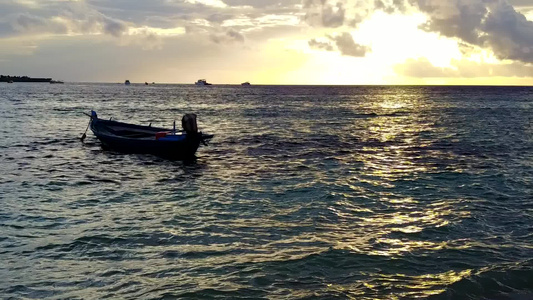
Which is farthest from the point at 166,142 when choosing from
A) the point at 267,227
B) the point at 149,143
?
the point at 267,227

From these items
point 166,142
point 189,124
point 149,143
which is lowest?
point 149,143

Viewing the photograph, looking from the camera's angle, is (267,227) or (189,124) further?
(189,124)

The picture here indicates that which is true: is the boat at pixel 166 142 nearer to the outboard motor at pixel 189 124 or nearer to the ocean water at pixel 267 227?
the outboard motor at pixel 189 124

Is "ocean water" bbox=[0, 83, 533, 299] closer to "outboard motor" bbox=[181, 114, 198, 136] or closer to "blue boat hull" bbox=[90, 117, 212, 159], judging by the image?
"blue boat hull" bbox=[90, 117, 212, 159]

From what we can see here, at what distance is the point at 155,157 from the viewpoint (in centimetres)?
2806

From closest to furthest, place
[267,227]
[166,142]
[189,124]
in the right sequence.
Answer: [267,227] < [189,124] < [166,142]

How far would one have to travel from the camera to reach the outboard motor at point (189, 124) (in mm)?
26422

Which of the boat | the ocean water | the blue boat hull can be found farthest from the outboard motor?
the ocean water

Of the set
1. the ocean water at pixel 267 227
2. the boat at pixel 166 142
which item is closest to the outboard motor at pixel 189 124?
the boat at pixel 166 142

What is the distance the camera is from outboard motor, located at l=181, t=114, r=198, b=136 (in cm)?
2642

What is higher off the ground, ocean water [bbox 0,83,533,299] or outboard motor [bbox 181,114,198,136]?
outboard motor [bbox 181,114,198,136]

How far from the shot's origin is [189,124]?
26641 mm

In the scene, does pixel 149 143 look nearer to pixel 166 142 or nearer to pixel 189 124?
pixel 166 142

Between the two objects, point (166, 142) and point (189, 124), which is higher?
point (189, 124)
